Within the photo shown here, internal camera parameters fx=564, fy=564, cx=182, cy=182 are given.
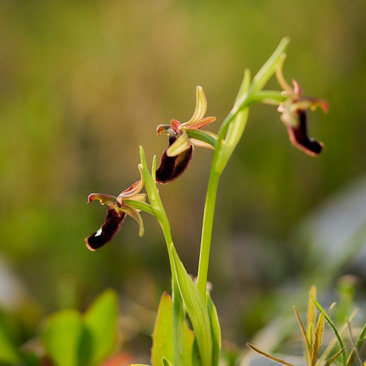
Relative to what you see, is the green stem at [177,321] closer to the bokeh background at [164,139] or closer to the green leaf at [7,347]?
the green leaf at [7,347]

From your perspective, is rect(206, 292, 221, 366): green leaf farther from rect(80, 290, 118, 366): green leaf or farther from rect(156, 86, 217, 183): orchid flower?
rect(80, 290, 118, 366): green leaf

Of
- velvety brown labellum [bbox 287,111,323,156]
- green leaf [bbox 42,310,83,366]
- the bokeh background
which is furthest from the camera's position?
the bokeh background

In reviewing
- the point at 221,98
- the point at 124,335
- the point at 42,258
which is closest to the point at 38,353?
the point at 124,335

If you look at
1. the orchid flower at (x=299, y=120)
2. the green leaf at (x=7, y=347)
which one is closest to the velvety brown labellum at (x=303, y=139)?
the orchid flower at (x=299, y=120)

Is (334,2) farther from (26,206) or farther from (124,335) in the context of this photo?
(124,335)

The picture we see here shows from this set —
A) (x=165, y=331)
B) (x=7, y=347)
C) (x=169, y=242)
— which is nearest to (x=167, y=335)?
(x=165, y=331)

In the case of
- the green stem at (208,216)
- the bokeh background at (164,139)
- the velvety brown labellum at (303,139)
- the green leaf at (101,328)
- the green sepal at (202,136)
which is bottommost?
the green leaf at (101,328)

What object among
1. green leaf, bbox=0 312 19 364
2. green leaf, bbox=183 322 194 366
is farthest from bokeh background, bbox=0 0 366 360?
green leaf, bbox=183 322 194 366
